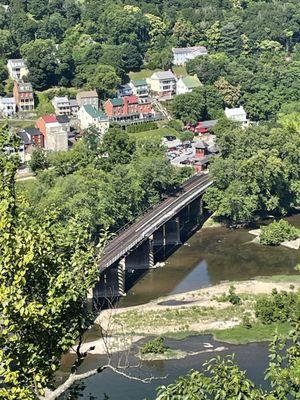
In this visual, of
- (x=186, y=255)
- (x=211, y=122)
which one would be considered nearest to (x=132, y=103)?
(x=211, y=122)

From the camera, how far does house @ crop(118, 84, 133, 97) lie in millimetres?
97188

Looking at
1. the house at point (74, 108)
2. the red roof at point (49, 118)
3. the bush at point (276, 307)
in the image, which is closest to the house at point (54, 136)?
the red roof at point (49, 118)

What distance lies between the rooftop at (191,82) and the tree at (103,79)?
10.1m

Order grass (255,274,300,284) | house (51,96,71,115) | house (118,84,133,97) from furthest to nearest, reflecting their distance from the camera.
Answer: house (118,84,133,97) < house (51,96,71,115) < grass (255,274,300,284)

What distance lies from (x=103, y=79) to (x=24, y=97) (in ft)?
35.5

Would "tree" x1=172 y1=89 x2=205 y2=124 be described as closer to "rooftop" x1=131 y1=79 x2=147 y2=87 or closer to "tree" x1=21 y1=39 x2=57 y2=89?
"rooftop" x1=131 y1=79 x2=147 y2=87

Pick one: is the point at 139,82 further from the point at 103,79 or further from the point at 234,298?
the point at 234,298

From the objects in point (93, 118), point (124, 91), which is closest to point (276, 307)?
point (93, 118)

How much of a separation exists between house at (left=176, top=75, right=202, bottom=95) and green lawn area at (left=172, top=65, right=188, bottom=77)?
4.10 m

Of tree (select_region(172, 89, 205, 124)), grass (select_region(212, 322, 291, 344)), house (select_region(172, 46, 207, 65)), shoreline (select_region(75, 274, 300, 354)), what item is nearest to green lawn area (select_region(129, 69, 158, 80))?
house (select_region(172, 46, 207, 65))

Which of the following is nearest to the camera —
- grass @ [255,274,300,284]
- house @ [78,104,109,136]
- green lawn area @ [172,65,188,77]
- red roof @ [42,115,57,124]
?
grass @ [255,274,300,284]

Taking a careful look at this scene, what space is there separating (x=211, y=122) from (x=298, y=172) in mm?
23595

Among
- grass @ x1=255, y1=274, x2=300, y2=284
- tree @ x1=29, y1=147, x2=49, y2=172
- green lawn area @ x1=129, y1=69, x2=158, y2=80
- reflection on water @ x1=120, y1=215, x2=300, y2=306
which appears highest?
green lawn area @ x1=129, y1=69, x2=158, y2=80

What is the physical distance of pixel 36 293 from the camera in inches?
591
